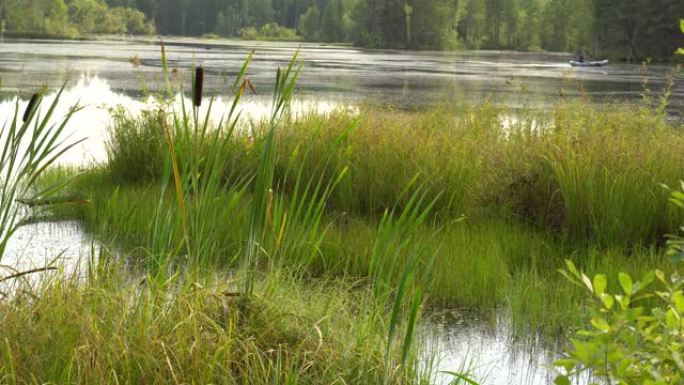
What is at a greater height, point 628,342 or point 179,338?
point 628,342

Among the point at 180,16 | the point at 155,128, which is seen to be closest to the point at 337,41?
the point at 180,16

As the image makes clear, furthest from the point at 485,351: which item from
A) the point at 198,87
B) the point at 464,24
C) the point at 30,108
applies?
the point at 464,24

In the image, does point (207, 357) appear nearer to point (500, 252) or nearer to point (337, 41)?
point (500, 252)

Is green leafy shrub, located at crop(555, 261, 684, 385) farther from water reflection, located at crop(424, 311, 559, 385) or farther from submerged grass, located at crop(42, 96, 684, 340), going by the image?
submerged grass, located at crop(42, 96, 684, 340)

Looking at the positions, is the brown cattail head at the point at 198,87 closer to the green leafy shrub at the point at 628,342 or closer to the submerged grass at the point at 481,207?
the green leafy shrub at the point at 628,342

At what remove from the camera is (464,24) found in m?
93.1

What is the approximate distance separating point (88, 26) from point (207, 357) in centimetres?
10040

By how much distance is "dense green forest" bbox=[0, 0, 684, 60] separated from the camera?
185 feet

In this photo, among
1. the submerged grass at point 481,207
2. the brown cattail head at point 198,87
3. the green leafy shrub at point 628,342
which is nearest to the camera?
the green leafy shrub at point 628,342

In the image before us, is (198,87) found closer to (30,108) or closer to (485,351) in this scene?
(30,108)

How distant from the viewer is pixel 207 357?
2.93m

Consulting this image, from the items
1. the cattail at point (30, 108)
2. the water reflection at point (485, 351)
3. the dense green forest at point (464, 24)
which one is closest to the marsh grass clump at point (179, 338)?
the water reflection at point (485, 351)

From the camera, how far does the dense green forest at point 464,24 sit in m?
56.5

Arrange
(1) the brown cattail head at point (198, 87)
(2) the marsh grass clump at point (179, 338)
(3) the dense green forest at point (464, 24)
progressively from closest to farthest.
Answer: (1) the brown cattail head at point (198, 87)
(2) the marsh grass clump at point (179, 338)
(3) the dense green forest at point (464, 24)
